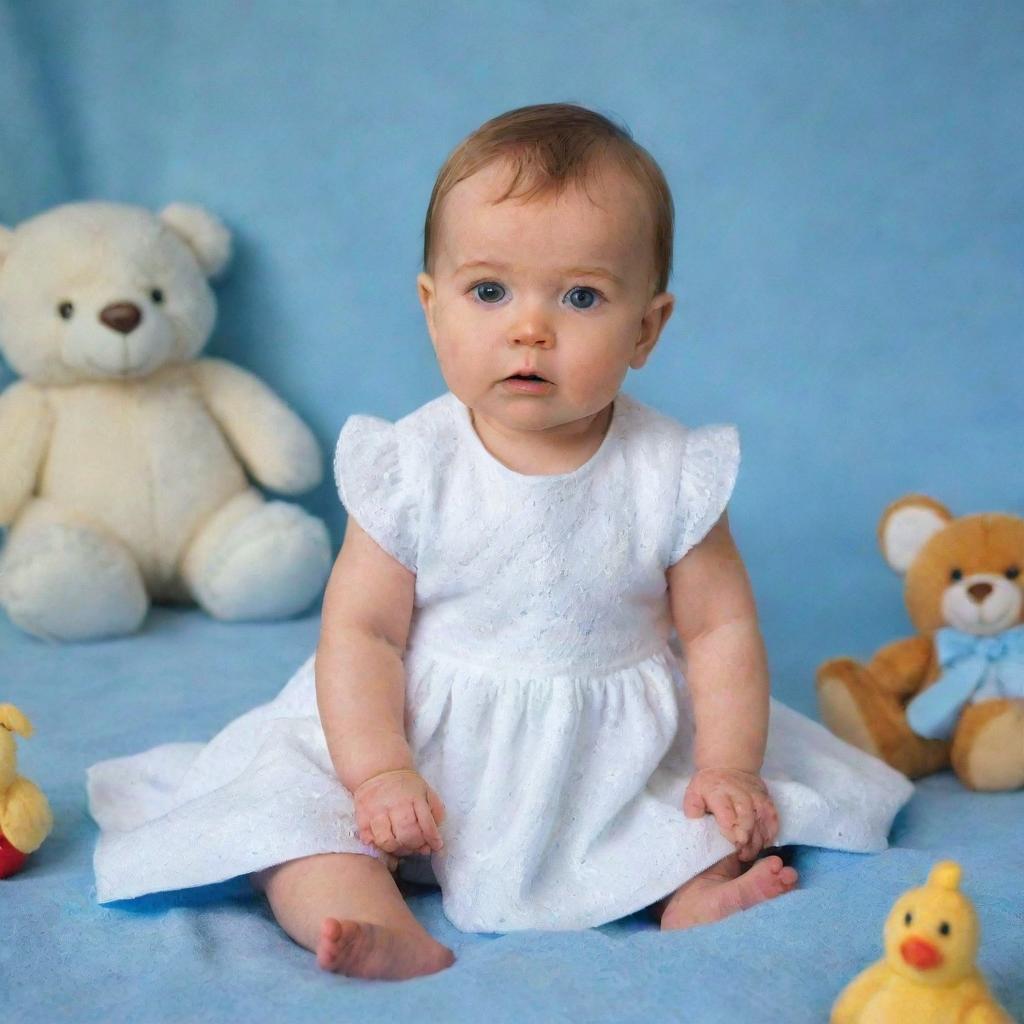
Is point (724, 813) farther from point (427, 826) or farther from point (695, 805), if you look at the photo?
point (427, 826)

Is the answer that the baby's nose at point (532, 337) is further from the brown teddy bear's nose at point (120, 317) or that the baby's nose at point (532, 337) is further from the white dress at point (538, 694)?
the brown teddy bear's nose at point (120, 317)

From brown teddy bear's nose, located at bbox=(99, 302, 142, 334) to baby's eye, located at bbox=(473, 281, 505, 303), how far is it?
3.49 ft

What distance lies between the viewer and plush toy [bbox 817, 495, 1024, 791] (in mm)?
1575

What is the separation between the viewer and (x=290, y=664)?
200 cm

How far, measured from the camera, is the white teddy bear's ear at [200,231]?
2305 millimetres

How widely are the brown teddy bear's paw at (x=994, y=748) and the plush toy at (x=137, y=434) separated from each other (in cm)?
103

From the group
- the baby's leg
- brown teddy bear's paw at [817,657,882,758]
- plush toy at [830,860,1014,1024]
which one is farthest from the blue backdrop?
plush toy at [830,860,1014,1024]

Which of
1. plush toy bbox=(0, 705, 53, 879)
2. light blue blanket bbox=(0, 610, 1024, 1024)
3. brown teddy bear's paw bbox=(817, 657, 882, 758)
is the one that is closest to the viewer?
light blue blanket bbox=(0, 610, 1024, 1024)

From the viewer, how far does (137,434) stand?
226 centimetres

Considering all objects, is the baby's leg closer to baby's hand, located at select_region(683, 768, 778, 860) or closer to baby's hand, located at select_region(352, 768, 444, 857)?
baby's hand, located at select_region(352, 768, 444, 857)

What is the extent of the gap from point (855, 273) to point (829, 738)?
986 mm

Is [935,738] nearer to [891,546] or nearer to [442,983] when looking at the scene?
[891,546]

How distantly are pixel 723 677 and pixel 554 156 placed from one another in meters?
0.50

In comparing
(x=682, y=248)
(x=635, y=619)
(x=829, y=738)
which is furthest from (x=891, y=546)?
(x=682, y=248)
